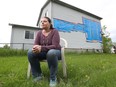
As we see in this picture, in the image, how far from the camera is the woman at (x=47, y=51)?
224 centimetres

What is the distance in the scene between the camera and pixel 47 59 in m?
2.25

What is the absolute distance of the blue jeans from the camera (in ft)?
7.29

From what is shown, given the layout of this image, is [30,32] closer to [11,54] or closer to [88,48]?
[11,54]

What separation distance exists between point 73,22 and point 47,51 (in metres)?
14.2

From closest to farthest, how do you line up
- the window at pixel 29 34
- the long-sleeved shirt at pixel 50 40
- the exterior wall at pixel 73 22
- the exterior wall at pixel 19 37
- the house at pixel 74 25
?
1. the long-sleeved shirt at pixel 50 40
2. the exterior wall at pixel 19 37
3. the house at pixel 74 25
4. the exterior wall at pixel 73 22
5. the window at pixel 29 34

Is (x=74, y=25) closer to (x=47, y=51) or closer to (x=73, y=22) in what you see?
(x=73, y=22)

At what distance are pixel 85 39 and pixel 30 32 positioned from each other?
599 cm

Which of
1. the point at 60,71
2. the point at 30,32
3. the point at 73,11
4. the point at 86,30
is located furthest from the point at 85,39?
the point at 60,71

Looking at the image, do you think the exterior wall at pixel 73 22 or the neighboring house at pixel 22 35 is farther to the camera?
the exterior wall at pixel 73 22

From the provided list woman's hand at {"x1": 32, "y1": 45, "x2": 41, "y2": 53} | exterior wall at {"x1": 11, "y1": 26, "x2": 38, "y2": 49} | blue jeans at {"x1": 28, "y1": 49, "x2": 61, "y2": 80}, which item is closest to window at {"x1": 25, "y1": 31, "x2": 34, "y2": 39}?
exterior wall at {"x1": 11, "y1": 26, "x2": 38, "y2": 49}

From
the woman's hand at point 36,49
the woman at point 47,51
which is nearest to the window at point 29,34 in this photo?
the woman at point 47,51

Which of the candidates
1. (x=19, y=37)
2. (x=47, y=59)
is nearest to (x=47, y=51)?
(x=47, y=59)

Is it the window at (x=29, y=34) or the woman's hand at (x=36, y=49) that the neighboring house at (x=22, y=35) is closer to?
the window at (x=29, y=34)

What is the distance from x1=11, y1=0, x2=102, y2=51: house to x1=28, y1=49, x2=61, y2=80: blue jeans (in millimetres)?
11578
